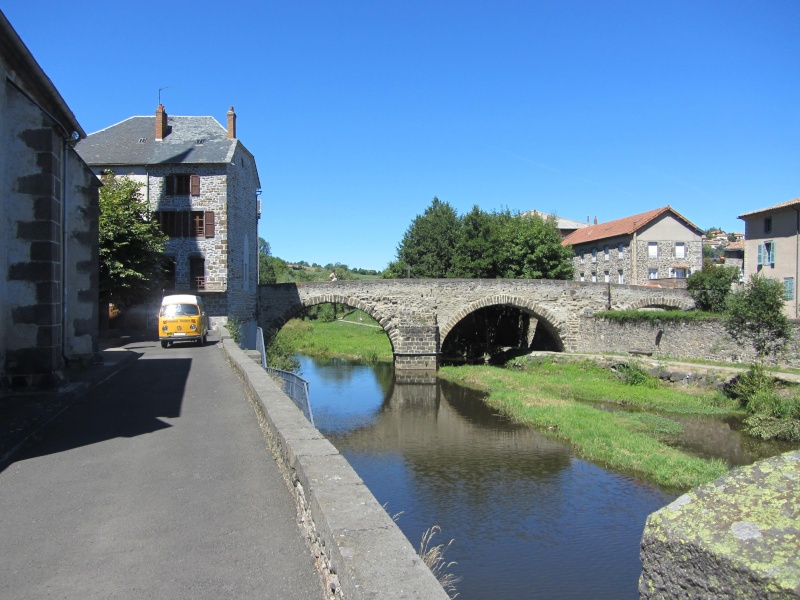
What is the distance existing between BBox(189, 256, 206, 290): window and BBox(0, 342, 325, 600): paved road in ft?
61.4

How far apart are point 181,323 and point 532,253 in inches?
991

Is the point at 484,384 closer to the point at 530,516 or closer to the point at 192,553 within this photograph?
the point at 530,516

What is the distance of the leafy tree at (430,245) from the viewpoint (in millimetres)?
44750

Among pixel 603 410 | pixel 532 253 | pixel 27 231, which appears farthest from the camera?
pixel 532 253

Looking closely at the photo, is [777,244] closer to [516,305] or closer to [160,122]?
[516,305]

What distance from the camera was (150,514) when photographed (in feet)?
14.6

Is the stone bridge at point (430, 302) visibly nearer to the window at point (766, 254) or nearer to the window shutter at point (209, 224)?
the window shutter at point (209, 224)

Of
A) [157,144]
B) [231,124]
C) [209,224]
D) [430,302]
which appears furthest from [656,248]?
[157,144]

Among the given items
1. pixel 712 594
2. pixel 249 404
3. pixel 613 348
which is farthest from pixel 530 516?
pixel 613 348

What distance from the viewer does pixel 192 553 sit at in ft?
12.4

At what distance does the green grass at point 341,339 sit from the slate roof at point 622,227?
1449 cm

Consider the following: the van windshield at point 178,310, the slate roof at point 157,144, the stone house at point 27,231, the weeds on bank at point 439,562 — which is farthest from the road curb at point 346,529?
the slate roof at point 157,144

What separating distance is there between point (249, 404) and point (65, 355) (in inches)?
198

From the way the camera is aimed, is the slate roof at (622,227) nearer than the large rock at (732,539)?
No
